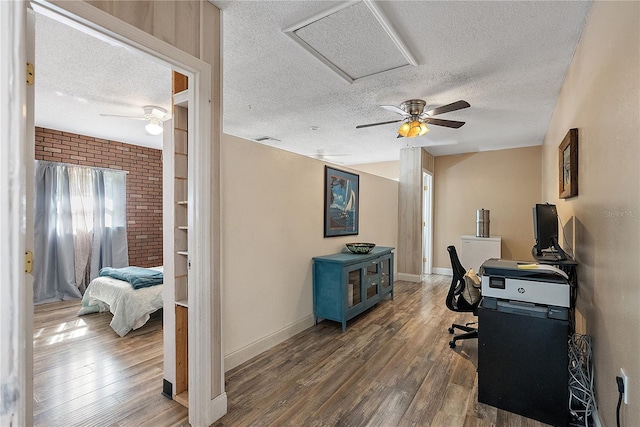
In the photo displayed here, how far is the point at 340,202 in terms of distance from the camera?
3.94 m

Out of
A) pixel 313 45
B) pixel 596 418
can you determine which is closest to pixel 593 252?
pixel 596 418

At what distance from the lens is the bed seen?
3146 mm

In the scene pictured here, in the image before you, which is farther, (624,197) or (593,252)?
(593,252)

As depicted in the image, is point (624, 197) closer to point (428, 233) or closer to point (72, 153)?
point (428, 233)

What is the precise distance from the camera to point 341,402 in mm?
2041

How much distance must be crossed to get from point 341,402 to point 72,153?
535 centimetres

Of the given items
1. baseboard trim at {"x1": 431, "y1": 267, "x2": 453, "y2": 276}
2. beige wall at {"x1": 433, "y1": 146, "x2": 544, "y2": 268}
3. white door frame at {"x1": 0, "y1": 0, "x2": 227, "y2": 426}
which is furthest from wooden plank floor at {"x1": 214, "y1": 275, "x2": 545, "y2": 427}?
beige wall at {"x1": 433, "y1": 146, "x2": 544, "y2": 268}

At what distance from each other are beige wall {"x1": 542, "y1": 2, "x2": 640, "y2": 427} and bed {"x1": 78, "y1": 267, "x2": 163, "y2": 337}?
12.3ft

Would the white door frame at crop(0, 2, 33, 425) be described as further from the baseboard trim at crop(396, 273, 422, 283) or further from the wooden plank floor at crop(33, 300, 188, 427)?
the baseboard trim at crop(396, 273, 422, 283)

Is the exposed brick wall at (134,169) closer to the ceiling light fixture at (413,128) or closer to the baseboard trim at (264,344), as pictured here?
the baseboard trim at (264,344)

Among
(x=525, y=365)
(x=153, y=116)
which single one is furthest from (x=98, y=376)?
(x=525, y=365)

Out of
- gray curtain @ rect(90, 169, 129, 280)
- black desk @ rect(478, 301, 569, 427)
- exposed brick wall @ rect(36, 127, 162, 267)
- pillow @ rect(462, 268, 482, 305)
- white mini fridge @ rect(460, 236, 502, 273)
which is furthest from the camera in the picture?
white mini fridge @ rect(460, 236, 502, 273)

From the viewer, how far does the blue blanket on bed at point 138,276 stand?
3360 mm

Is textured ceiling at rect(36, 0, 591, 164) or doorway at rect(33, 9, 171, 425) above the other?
textured ceiling at rect(36, 0, 591, 164)
